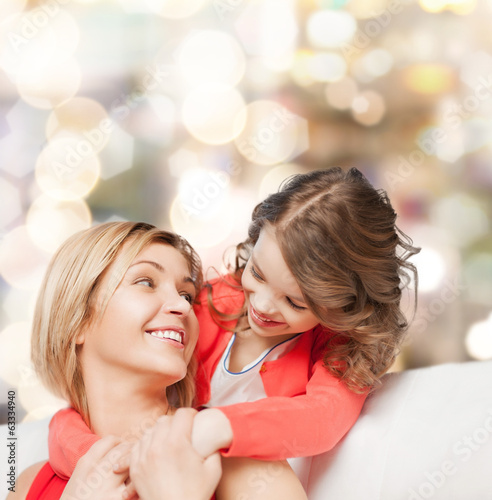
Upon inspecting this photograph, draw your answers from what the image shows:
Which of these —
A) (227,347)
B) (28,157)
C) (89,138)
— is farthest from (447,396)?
(28,157)

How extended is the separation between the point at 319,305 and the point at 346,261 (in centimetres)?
13

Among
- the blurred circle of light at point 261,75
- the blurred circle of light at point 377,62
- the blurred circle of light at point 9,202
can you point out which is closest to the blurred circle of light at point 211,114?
the blurred circle of light at point 261,75

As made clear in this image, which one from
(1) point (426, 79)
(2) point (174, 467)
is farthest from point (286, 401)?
(1) point (426, 79)

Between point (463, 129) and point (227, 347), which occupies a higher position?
point (463, 129)

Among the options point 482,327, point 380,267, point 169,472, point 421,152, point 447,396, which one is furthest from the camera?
point 482,327

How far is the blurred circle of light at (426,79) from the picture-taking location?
2436 millimetres

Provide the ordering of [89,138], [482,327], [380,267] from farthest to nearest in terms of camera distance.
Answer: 1. [482,327]
2. [89,138]
3. [380,267]

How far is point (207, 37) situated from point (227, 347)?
1.27 meters

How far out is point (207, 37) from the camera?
226 cm

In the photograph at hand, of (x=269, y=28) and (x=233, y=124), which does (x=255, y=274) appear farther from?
(x=269, y=28)

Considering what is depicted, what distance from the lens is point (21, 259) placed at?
217 centimetres

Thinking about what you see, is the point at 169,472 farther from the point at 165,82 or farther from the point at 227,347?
the point at 165,82

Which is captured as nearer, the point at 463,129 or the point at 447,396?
the point at 447,396

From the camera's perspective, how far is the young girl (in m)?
1.27
